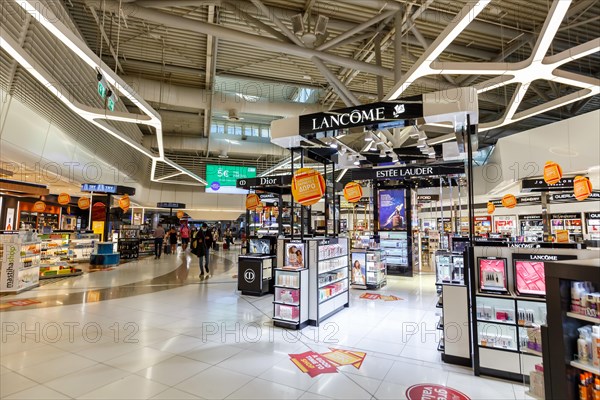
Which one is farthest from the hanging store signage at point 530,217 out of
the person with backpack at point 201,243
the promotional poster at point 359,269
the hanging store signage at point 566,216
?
the person with backpack at point 201,243

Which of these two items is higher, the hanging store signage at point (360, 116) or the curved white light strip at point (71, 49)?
the curved white light strip at point (71, 49)

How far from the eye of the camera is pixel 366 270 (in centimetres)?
855

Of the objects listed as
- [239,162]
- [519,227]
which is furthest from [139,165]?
[519,227]

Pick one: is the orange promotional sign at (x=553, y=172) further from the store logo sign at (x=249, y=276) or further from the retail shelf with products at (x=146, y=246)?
the retail shelf with products at (x=146, y=246)

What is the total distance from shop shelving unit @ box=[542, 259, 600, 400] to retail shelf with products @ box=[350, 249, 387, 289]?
21.1 feet

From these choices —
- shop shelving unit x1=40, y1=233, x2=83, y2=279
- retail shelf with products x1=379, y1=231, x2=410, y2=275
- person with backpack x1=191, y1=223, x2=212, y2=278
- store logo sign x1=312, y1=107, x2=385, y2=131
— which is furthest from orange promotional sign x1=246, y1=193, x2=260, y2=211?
shop shelving unit x1=40, y1=233, x2=83, y2=279

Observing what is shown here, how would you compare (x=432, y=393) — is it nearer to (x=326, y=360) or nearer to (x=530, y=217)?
(x=326, y=360)

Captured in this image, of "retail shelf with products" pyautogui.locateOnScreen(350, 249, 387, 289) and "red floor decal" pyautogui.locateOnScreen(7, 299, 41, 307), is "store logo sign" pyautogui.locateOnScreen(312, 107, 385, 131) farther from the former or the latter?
"red floor decal" pyautogui.locateOnScreen(7, 299, 41, 307)

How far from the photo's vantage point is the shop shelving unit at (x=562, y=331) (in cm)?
200

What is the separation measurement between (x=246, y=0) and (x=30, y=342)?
674 cm

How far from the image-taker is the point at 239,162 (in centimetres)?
2011

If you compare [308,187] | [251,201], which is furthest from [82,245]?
[308,187]

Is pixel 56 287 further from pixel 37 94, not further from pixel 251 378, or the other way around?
pixel 251 378

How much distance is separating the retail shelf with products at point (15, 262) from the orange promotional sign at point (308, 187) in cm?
708
